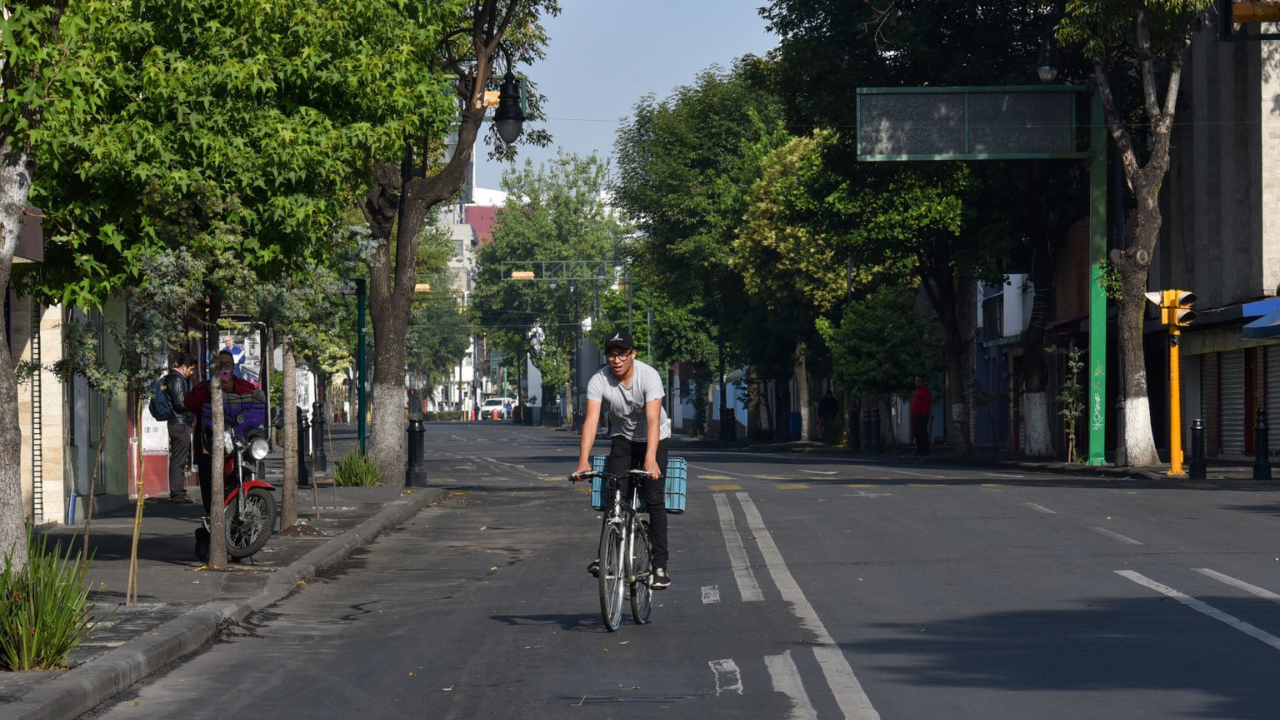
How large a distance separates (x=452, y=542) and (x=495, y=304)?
103365 millimetres

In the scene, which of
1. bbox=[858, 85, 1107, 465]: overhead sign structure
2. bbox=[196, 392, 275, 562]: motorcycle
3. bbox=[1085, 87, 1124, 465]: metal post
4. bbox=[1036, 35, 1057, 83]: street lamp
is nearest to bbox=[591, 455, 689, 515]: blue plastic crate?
bbox=[196, 392, 275, 562]: motorcycle

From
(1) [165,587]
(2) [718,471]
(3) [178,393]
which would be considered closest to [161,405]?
(3) [178,393]

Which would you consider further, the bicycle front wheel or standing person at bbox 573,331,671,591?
standing person at bbox 573,331,671,591

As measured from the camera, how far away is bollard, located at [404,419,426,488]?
28.1 meters

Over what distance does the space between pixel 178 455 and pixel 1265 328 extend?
693 inches

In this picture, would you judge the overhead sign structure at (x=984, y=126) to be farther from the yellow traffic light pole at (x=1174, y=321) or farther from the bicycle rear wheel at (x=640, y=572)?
the bicycle rear wheel at (x=640, y=572)

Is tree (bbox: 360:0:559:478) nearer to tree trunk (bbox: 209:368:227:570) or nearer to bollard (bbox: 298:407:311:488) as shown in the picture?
bollard (bbox: 298:407:311:488)

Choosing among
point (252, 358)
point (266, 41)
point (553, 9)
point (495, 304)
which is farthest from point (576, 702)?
point (495, 304)

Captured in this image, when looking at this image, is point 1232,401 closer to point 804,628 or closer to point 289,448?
point 289,448

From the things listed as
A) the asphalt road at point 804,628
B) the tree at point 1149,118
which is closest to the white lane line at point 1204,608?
the asphalt road at point 804,628

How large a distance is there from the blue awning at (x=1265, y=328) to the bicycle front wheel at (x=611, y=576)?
21.3 metres

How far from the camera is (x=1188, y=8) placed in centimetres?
2856

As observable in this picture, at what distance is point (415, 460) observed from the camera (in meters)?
28.4

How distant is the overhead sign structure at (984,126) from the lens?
32.7 m
